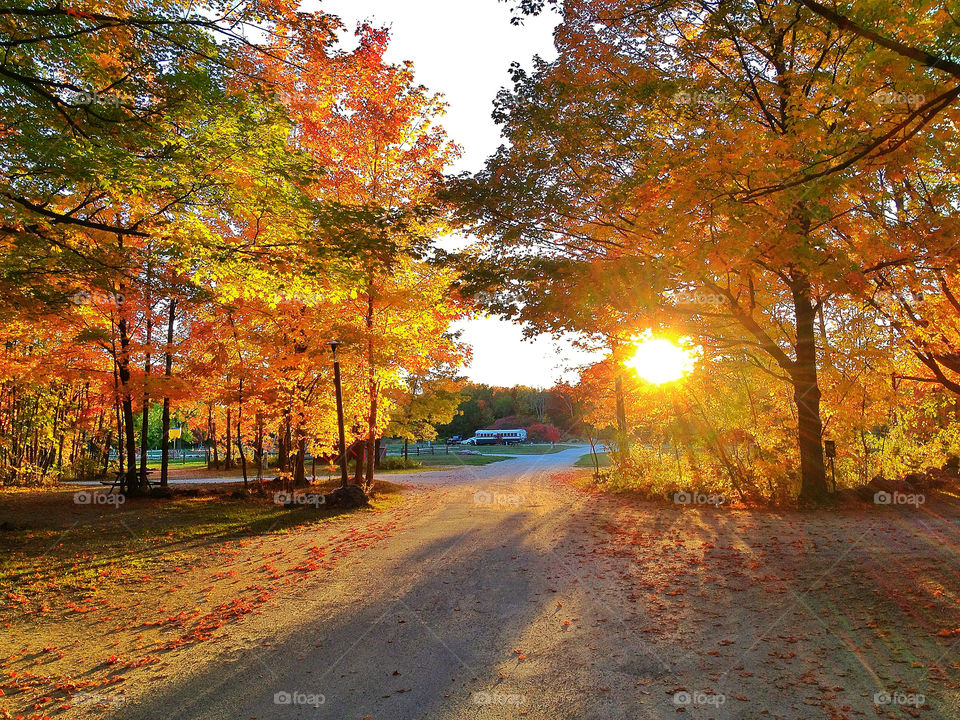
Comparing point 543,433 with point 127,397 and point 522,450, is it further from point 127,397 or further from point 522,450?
point 127,397

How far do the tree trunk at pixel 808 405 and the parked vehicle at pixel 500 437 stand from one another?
58.2 m

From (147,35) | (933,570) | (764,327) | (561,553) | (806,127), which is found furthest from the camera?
(764,327)

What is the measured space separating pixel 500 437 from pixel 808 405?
2334 inches

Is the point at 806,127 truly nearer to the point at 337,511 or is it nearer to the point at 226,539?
the point at 226,539

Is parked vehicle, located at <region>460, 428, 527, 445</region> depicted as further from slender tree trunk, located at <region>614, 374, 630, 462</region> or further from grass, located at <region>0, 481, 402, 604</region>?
grass, located at <region>0, 481, 402, 604</region>

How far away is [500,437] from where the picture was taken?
70.4 metres

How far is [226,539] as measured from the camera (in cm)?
1123

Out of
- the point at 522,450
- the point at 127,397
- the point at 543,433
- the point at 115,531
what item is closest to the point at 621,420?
the point at 115,531

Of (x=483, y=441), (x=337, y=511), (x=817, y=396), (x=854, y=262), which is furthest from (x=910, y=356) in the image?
(x=483, y=441)

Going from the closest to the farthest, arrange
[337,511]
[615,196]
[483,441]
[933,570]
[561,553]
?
[933,570]
[615,196]
[561,553]
[337,511]
[483,441]

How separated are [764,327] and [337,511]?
40.9 ft

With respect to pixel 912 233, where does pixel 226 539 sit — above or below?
below

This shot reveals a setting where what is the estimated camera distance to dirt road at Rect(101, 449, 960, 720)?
413 cm

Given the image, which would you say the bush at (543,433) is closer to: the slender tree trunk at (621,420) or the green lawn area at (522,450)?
the green lawn area at (522,450)
